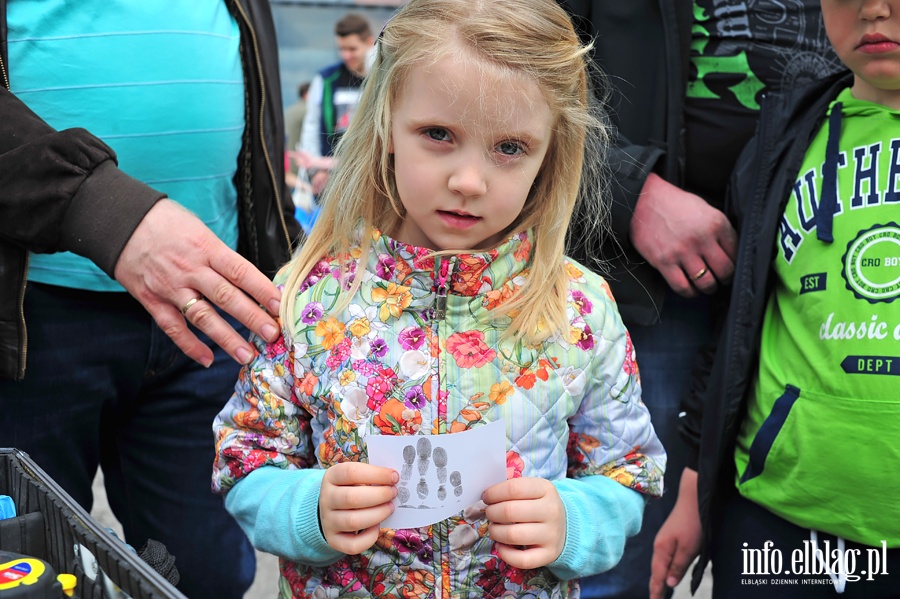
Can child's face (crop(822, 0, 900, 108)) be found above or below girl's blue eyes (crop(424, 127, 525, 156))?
above

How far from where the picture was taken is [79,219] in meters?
1.47

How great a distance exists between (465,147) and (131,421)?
94 cm

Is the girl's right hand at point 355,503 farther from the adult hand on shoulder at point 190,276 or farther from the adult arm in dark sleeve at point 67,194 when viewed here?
the adult arm in dark sleeve at point 67,194

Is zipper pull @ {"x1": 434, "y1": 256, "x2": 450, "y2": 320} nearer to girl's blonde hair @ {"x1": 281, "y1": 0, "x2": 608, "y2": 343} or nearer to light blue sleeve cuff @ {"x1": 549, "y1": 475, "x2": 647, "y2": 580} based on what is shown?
girl's blonde hair @ {"x1": 281, "y1": 0, "x2": 608, "y2": 343}

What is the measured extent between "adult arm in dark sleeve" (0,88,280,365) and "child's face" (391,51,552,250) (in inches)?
11.9

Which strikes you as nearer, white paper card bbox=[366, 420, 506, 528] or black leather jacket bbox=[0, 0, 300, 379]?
white paper card bbox=[366, 420, 506, 528]

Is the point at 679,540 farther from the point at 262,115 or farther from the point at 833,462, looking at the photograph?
the point at 262,115

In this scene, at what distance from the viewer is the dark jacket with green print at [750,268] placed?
5.77ft

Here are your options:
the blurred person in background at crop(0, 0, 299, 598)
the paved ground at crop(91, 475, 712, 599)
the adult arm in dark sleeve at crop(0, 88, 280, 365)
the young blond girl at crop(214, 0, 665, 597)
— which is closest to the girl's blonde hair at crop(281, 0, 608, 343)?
the young blond girl at crop(214, 0, 665, 597)

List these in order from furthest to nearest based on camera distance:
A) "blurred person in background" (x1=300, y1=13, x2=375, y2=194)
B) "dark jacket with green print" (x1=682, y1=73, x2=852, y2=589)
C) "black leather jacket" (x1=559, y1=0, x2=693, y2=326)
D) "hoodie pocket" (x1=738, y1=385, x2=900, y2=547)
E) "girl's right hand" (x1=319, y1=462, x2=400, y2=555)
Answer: "blurred person in background" (x1=300, y1=13, x2=375, y2=194)
"black leather jacket" (x1=559, y1=0, x2=693, y2=326)
"dark jacket with green print" (x1=682, y1=73, x2=852, y2=589)
"hoodie pocket" (x1=738, y1=385, x2=900, y2=547)
"girl's right hand" (x1=319, y1=462, x2=400, y2=555)

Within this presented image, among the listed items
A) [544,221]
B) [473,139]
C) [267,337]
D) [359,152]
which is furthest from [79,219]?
[544,221]

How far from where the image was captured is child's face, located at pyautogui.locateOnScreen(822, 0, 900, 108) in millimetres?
1580

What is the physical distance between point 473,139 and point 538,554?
0.63 meters

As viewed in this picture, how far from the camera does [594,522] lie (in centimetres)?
146
